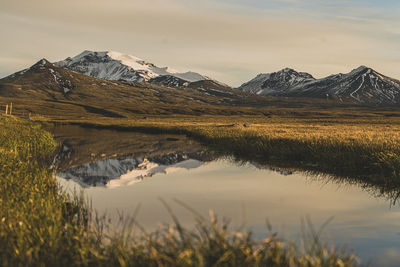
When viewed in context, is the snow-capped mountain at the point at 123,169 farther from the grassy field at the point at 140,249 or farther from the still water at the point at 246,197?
the grassy field at the point at 140,249

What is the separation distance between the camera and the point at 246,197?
1576 centimetres

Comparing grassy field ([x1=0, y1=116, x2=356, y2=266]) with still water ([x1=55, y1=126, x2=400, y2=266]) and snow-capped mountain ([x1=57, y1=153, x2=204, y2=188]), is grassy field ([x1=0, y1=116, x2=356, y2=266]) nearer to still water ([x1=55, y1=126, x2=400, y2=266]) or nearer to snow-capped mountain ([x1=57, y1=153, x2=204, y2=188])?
still water ([x1=55, y1=126, x2=400, y2=266])

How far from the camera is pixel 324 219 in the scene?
1217 centimetres

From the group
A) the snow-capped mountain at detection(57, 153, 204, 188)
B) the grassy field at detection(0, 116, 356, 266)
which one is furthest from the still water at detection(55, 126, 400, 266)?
the grassy field at detection(0, 116, 356, 266)

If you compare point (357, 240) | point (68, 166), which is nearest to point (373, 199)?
point (357, 240)

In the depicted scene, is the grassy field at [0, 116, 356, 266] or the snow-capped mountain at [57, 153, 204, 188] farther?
the snow-capped mountain at [57, 153, 204, 188]

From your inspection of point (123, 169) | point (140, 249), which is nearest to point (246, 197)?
point (140, 249)

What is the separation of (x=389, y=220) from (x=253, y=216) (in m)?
4.44

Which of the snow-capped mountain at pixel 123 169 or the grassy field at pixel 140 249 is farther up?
the grassy field at pixel 140 249

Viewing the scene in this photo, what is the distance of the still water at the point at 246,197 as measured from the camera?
1074cm

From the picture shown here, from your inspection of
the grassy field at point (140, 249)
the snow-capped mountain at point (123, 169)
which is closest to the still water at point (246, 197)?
the snow-capped mountain at point (123, 169)

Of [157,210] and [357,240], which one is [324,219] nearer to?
[357,240]

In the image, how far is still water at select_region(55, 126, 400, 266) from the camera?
10742 mm

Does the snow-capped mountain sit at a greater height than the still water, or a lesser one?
lesser
